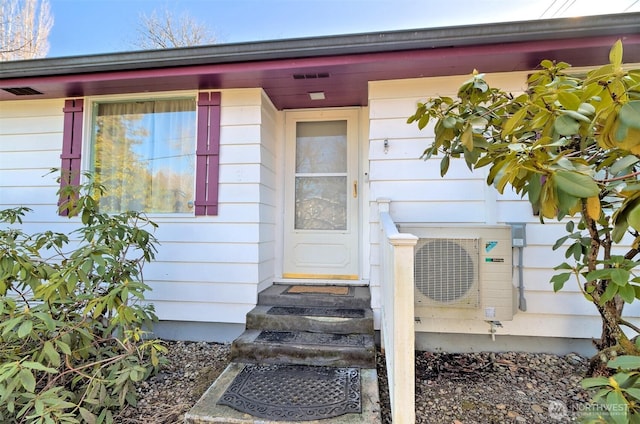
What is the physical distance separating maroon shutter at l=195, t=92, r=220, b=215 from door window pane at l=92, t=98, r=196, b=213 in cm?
14

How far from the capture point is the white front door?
11.6 feet

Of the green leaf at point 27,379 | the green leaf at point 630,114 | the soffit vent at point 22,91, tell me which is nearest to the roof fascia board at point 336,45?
the soffit vent at point 22,91

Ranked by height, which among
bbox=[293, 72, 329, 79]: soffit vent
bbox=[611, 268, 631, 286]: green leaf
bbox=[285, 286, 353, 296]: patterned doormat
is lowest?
bbox=[285, 286, 353, 296]: patterned doormat

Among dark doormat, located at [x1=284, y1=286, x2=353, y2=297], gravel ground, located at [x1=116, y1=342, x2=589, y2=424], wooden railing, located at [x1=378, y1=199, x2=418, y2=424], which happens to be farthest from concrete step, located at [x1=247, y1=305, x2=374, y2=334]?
wooden railing, located at [x1=378, y1=199, x2=418, y2=424]

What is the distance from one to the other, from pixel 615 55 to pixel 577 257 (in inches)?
52.4

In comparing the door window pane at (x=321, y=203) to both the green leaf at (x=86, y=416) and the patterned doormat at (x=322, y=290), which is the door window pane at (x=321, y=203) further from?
the green leaf at (x=86, y=416)

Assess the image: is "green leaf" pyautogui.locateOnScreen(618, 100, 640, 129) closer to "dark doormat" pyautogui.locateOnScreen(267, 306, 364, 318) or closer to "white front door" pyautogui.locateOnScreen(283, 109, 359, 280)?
"dark doormat" pyautogui.locateOnScreen(267, 306, 364, 318)

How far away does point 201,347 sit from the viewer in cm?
296

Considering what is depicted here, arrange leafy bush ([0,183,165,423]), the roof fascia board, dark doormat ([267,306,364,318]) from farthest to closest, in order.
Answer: dark doormat ([267,306,364,318])
the roof fascia board
leafy bush ([0,183,165,423])

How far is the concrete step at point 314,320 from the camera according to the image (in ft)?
8.44

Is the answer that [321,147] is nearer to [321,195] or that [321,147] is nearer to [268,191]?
[321,195]

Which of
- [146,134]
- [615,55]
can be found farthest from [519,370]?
[146,134]

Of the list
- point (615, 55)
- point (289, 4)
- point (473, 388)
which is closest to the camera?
point (615, 55)

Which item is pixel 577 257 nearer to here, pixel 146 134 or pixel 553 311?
pixel 553 311
